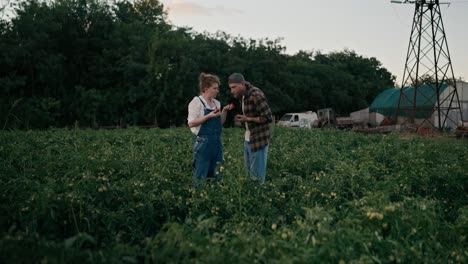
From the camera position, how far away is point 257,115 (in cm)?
630

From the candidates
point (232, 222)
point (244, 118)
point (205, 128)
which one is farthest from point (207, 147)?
point (232, 222)

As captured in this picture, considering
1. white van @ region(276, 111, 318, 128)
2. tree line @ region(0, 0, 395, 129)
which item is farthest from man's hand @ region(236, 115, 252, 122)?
white van @ region(276, 111, 318, 128)

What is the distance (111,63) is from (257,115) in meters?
35.2

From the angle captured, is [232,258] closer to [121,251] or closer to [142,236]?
[121,251]

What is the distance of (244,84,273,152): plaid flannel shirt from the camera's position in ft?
20.4

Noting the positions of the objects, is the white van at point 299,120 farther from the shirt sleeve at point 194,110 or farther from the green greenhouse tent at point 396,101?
the shirt sleeve at point 194,110

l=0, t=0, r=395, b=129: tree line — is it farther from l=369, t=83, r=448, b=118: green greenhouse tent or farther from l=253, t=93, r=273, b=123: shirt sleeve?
l=253, t=93, r=273, b=123: shirt sleeve

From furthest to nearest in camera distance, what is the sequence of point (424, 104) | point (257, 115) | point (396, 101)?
point (396, 101) < point (424, 104) < point (257, 115)

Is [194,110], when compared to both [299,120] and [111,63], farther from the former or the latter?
[111,63]

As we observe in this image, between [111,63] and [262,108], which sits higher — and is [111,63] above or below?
above

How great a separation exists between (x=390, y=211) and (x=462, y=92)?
3297 cm

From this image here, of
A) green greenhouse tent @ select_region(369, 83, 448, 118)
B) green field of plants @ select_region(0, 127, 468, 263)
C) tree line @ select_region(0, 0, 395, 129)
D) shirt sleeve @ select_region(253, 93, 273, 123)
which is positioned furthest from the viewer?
green greenhouse tent @ select_region(369, 83, 448, 118)

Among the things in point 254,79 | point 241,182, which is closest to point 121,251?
point 241,182

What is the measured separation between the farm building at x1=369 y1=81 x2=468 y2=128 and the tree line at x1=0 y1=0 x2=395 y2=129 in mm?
10127
